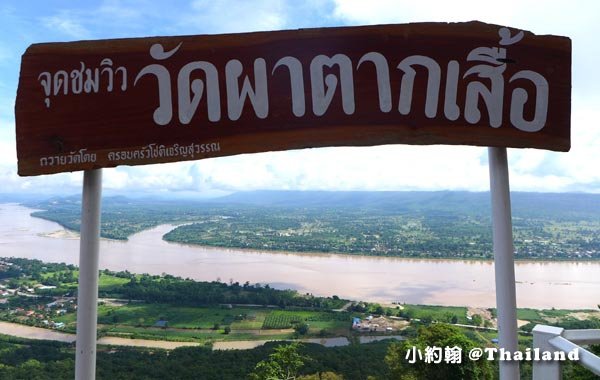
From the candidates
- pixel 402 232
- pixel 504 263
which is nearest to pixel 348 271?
pixel 402 232

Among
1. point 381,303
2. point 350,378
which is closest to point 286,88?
point 350,378

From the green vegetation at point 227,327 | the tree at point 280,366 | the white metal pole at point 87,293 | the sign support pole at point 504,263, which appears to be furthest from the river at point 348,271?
the white metal pole at point 87,293

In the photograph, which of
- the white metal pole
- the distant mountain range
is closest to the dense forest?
the distant mountain range

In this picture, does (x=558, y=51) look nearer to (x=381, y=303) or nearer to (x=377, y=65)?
(x=377, y=65)

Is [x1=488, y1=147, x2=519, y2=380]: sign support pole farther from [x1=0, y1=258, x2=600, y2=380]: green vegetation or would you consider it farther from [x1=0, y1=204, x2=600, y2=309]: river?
[x1=0, y1=204, x2=600, y2=309]: river

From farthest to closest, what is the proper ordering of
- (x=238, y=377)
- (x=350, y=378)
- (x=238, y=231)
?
(x=238, y=231)
(x=350, y=378)
(x=238, y=377)
